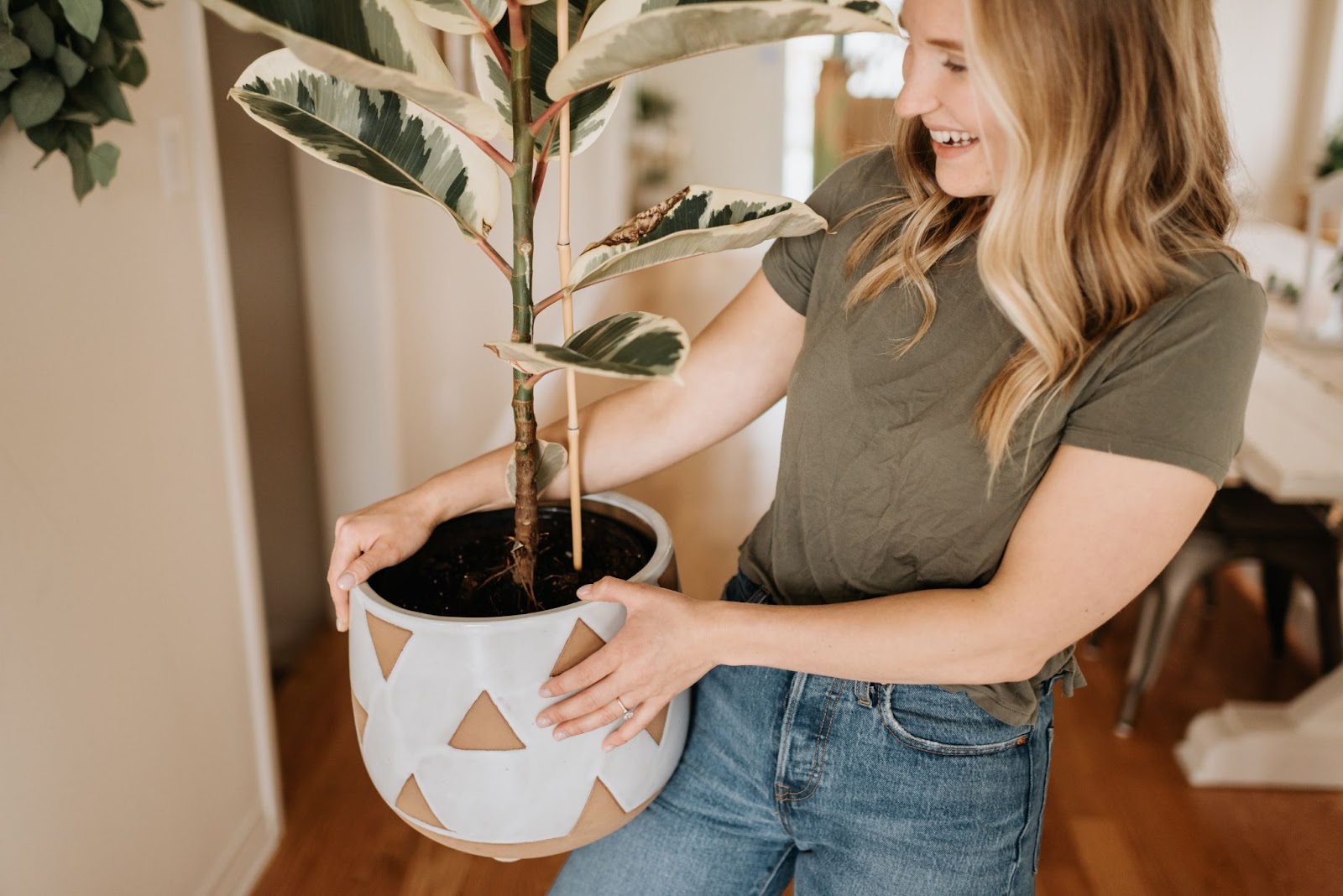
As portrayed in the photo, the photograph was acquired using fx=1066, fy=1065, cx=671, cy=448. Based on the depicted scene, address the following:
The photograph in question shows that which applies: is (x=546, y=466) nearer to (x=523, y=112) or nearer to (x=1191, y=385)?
(x=523, y=112)

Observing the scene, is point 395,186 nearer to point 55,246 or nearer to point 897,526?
point 897,526

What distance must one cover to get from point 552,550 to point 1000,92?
1.82 ft

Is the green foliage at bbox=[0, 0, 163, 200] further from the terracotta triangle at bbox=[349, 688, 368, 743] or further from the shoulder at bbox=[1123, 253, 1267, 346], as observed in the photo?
the shoulder at bbox=[1123, 253, 1267, 346]

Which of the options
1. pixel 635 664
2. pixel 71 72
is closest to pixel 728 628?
pixel 635 664

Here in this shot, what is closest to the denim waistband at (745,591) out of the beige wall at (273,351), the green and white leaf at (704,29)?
the green and white leaf at (704,29)

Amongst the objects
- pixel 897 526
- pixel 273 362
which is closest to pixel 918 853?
pixel 897 526

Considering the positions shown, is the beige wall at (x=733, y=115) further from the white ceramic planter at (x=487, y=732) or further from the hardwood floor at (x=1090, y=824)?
the white ceramic planter at (x=487, y=732)

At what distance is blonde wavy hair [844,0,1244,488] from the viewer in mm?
824

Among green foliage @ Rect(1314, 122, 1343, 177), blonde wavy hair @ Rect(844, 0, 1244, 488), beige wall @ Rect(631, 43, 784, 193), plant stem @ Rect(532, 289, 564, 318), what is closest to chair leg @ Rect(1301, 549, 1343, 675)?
blonde wavy hair @ Rect(844, 0, 1244, 488)

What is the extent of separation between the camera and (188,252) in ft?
5.14

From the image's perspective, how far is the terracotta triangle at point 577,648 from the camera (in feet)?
2.73

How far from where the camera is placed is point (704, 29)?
622 mm

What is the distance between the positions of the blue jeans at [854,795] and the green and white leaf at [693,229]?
1.48 ft

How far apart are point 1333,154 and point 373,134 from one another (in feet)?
23.9
